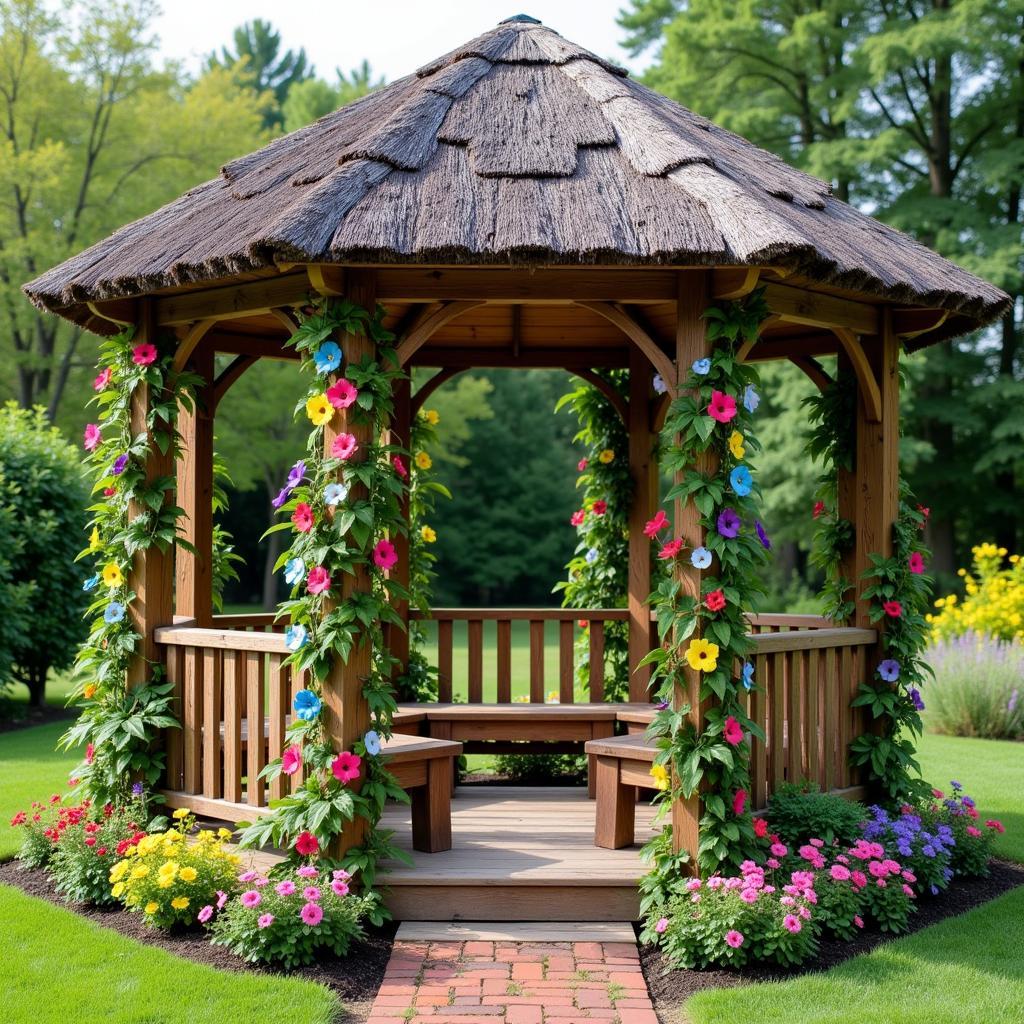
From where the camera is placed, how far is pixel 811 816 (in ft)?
18.8

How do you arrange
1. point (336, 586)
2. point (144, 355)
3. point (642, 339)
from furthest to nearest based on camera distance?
point (144, 355)
point (642, 339)
point (336, 586)

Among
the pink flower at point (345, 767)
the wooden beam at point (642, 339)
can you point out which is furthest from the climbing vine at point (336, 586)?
the wooden beam at point (642, 339)

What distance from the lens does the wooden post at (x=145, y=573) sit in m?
6.23

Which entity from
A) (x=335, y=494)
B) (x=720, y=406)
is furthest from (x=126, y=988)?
(x=720, y=406)

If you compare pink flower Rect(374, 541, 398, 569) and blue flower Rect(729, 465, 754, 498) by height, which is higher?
blue flower Rect(729, 465, 754, 498)

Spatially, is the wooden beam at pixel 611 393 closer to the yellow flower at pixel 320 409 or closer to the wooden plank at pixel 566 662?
the wooden plank at pixel 566 662

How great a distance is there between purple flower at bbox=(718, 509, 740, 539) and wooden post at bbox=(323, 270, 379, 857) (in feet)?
5.30

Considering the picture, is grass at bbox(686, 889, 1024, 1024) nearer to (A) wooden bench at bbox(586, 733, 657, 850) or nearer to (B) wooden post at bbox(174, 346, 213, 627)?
(A) wooden bench at bbox(586, 733, 657, 850)

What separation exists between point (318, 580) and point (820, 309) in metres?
2.83

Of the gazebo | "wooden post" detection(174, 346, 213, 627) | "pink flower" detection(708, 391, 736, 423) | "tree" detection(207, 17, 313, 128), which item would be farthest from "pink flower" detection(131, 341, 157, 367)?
"tree" detection(207, 17, 313, 128)

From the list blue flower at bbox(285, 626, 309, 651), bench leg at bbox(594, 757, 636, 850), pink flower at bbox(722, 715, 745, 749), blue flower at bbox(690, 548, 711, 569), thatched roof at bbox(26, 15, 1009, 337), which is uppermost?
thatched roof at bbox(26, 15, 1009, 337)

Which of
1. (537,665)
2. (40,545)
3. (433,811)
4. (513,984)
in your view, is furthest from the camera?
(40,545)

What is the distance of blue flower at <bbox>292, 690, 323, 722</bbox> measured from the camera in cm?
523

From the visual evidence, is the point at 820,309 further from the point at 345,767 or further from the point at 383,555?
the point at 345,767
